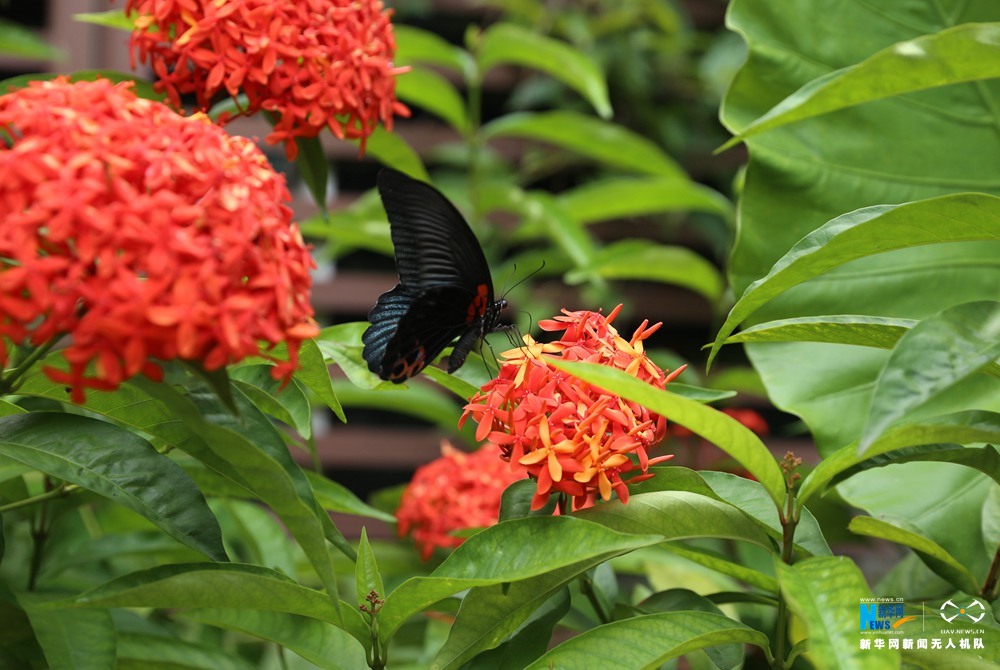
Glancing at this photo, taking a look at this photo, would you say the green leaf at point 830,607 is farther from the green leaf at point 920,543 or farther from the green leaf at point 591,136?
the green leaf at point 591,136

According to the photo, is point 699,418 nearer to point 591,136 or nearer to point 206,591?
→ point 206,591

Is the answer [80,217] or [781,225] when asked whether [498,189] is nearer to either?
[781,225]

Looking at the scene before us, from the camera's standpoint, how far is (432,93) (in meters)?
1.96

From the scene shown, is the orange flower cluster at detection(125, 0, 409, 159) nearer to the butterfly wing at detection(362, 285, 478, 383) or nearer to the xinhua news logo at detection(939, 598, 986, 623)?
the butterfly wing at detection(362, 285, 478, 383)

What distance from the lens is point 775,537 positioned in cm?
84

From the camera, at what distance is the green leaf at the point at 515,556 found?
701mm

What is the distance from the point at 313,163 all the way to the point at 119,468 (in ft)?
1.53

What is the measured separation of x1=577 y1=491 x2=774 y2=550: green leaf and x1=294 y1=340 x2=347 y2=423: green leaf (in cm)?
24

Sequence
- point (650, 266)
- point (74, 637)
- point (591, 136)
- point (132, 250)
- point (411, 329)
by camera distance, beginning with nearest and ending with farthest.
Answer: point (132, 250) < point (74, 637) < point (411, 329) < point (650, 266) < point (591, 136)

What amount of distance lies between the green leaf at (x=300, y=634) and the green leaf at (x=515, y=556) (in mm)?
82

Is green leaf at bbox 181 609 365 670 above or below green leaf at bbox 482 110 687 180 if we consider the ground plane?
below

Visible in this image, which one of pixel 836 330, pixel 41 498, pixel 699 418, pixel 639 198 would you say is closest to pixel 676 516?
pixel 699 418

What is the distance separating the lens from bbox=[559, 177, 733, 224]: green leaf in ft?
6.06

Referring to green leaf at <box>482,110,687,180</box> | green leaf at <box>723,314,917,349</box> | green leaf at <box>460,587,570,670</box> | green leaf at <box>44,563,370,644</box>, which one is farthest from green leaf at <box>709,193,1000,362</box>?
green leaf at <box>482,110,687,180</box>
